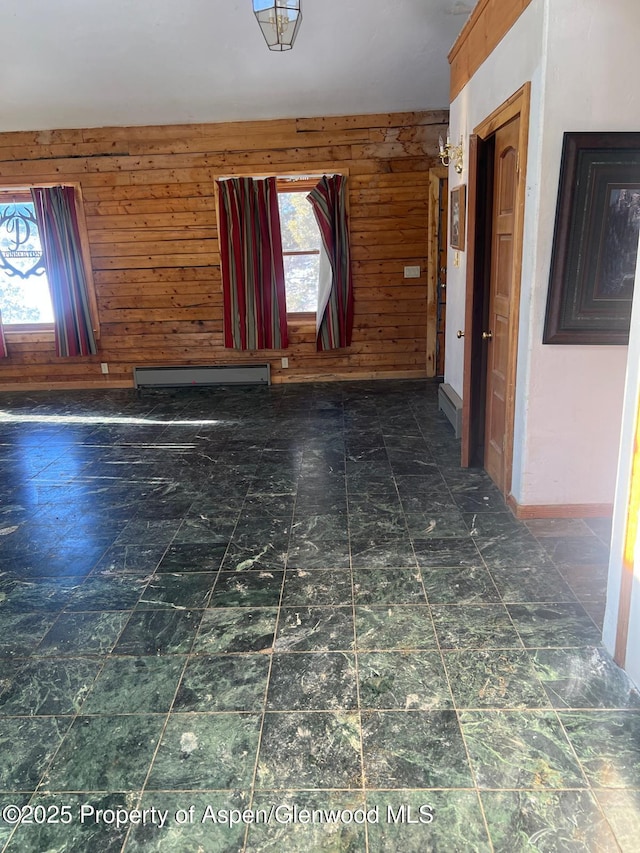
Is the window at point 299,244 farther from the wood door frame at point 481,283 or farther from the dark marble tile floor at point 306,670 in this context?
the dark marble tile floor at point 306,670

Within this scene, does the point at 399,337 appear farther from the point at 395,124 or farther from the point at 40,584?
the point at 40,584

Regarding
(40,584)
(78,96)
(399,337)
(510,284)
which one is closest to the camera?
(40,584)

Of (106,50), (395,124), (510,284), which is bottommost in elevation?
(510,284)

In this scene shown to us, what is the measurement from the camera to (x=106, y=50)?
4.91m

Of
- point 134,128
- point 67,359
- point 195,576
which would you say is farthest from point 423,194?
point 195,576

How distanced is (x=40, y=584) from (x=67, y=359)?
4.56 meters

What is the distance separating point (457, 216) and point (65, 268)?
4.23 metres

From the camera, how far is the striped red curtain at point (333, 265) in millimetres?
6133

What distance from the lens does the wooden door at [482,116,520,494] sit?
322cm

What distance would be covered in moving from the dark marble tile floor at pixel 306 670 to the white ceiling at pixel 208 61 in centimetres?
334

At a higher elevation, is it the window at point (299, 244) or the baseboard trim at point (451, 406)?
the window at point (299, 244)

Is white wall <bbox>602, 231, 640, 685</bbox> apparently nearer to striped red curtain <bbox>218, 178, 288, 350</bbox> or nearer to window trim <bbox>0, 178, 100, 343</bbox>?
striped red curtain <bbox>218, 178, 288, 350</bbox>

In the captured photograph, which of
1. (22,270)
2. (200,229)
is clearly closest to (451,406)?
(200,229)

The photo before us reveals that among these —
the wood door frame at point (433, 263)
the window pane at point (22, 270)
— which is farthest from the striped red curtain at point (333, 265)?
the window pane at point (22, 270)
